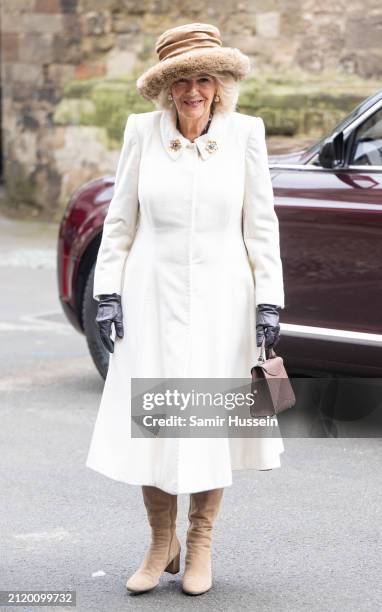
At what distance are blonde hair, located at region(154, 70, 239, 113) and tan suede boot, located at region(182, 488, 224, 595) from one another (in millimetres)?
1241

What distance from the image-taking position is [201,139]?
169 inches

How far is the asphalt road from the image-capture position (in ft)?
14.3

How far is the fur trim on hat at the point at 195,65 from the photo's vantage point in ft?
13.7

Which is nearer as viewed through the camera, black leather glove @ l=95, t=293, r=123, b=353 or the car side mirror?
black leather glove @ l=95, t=293, r=123, b=353

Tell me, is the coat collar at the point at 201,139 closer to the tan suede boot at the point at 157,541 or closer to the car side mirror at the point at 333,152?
the tan suede boot at the point at 157,541

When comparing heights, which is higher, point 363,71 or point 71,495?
point 363,71

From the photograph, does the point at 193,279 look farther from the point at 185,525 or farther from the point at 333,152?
the point at 333,152

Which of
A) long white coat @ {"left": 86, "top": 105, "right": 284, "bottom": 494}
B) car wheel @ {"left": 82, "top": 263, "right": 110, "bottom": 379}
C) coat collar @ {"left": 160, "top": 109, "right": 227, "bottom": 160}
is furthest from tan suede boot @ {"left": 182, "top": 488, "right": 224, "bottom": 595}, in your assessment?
car wheel @ {"left": 82, "top": 263, "right": 110, "bottom": 379}

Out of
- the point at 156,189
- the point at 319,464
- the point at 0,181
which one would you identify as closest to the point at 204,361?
the point at 156,189

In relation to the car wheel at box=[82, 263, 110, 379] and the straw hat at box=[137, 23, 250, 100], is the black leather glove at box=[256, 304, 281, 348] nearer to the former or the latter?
the straw hat at box=[137, 23, 250, 100]

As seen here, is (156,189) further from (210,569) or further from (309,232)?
(309,232)

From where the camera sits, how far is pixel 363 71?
14.3m

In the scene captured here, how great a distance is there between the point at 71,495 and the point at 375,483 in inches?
50.7

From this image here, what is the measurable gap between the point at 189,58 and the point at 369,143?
264 cm
